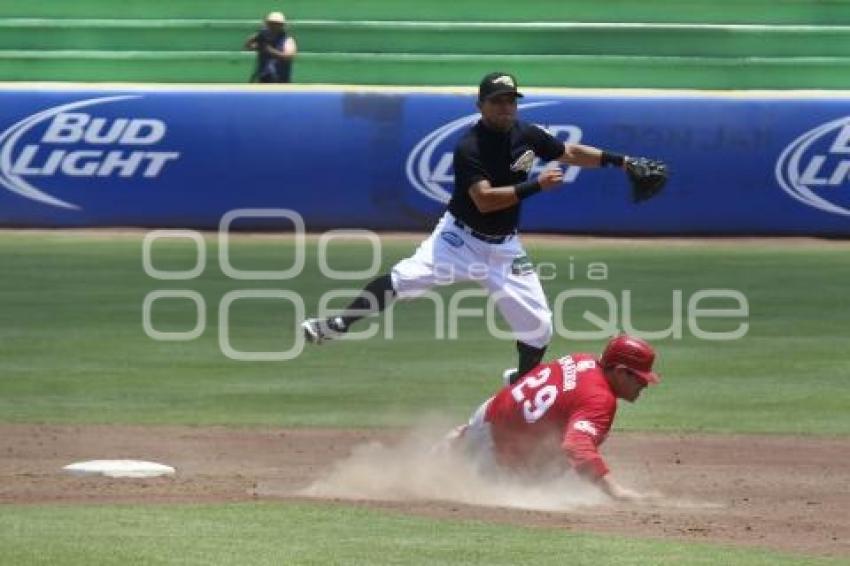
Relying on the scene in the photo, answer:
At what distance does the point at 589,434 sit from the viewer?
30.7 feet

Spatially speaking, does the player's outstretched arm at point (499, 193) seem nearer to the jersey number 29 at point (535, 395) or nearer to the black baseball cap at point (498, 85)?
the black baseball cap at point (498, 85)

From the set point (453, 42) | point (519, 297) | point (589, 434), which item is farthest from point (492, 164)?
point (453, 42)

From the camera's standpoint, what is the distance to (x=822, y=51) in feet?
90.1

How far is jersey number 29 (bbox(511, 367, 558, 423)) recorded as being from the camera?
382 inches

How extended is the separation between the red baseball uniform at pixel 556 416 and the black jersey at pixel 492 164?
1.29m

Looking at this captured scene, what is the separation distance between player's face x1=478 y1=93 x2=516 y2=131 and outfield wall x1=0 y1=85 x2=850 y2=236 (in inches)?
458

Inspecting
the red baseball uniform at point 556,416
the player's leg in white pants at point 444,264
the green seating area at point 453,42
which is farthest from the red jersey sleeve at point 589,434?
the green seating area at point 453,42

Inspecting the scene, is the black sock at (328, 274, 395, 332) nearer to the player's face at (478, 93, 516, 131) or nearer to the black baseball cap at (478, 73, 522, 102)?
the player's face at (478, 93, 516, 131)

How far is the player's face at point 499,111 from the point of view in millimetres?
10711

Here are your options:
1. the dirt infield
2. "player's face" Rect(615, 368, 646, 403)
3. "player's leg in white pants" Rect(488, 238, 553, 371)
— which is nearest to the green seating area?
the dirt infield

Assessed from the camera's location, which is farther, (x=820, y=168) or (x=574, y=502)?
(x=820, y=168)

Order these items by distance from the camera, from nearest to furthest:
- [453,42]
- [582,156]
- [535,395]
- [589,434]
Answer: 1. [589,434]
2. [535,395]
3. [582,156]
4. [453,42]

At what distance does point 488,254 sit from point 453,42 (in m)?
16.9

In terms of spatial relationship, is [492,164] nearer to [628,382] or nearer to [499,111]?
[499,111]
